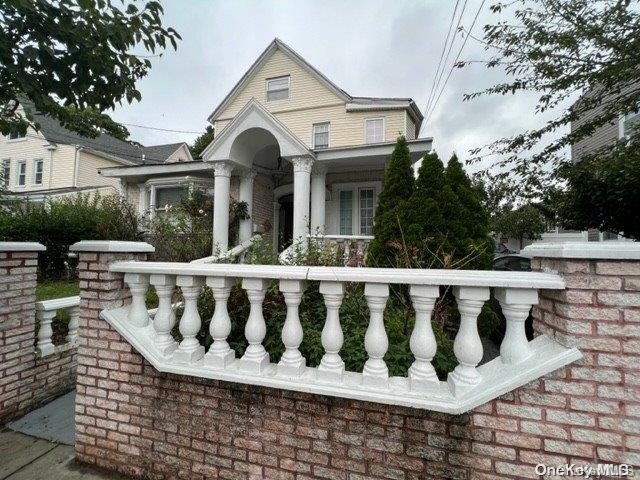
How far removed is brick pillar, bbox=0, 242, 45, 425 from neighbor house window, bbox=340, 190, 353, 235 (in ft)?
24.6

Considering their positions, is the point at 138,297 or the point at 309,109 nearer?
the point at 138,297

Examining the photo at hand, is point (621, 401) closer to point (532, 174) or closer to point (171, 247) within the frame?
point (532, 174)

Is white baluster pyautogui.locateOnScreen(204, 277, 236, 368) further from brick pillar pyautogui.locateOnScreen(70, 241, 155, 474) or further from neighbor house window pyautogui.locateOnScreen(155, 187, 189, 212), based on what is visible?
neighbor house window pyautogui.locateOnScreen(155, 187, 189, 212)

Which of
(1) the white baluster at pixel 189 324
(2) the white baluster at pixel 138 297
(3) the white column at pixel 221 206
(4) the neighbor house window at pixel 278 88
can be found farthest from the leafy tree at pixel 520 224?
(2) the white baluster at pixel 138 297

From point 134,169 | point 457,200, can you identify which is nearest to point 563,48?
point 457,200

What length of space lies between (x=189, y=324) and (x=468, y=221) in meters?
3.96

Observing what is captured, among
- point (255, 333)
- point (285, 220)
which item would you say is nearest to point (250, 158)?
point (285, 220)

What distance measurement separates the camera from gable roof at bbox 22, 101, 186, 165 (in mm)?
19438

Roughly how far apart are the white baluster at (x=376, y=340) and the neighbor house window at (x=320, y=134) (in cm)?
1119

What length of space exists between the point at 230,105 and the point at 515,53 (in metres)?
11.0

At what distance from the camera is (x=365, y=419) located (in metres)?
1.69

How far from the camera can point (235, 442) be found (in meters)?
1.90

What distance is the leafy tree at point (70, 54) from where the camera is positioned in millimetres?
1992

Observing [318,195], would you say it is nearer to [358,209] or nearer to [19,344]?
[358,209]
